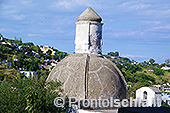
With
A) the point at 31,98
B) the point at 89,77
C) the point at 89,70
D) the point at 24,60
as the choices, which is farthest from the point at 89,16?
the point at 24,60

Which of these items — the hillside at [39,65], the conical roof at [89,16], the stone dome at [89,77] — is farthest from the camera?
the hillside at [39,65]

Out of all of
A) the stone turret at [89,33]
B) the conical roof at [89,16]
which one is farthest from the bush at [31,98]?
the conical roof at [89,16]

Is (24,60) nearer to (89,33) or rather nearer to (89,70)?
(89,33)

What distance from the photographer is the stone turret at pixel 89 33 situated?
1207 cm

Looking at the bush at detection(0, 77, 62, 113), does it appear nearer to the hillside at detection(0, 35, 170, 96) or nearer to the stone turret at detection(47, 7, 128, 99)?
the stone turret at detection(47, 7, 128, 99)

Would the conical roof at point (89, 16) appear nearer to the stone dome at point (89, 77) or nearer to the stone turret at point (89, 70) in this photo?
the stone turret at point (89, 70)

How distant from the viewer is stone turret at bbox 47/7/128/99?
10.8 metres

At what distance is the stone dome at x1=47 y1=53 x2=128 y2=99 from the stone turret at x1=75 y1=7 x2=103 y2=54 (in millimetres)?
315

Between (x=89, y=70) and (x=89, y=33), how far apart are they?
1.63 meters

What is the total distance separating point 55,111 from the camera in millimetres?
10648

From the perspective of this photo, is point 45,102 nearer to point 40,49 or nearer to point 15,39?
point 40,49

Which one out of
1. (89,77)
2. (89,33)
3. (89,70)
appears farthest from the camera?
(89,33)

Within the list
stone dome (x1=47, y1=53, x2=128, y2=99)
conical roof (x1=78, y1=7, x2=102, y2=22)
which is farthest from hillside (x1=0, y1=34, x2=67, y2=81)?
stone dome (x1=47, y1=53, x2=128, y2=99)

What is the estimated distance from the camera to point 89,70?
11.2 meters
